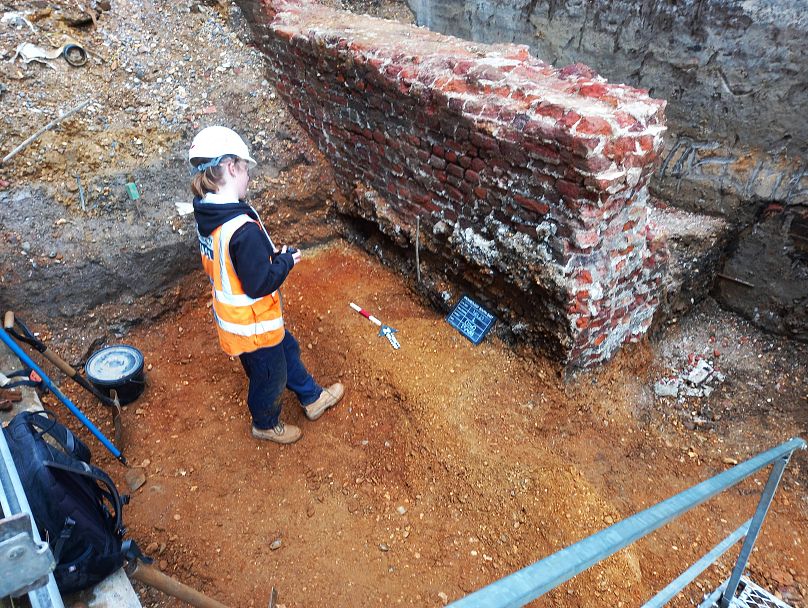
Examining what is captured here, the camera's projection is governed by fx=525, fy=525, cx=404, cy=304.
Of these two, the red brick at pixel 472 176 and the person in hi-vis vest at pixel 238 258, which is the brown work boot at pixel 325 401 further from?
the red brick at pixel 472 176

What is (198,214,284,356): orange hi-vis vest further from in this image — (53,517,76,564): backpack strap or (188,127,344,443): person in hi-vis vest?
(53,517,76,564): backpack strap

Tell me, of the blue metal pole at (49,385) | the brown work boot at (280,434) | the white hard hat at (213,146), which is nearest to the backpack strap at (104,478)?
the blue metal pole at (49,385)

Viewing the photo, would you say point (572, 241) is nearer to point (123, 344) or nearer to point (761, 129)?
point (761, 129)

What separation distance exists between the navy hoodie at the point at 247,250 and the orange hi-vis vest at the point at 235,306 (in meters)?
0.03

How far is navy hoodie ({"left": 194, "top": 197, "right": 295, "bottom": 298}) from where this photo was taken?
2.44m

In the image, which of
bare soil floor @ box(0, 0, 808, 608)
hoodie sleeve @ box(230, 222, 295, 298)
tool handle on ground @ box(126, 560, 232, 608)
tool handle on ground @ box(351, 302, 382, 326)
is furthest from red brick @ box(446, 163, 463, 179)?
tool handle on ground @ box(126, 560, 232, 608)

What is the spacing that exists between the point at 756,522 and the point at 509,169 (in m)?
2.13

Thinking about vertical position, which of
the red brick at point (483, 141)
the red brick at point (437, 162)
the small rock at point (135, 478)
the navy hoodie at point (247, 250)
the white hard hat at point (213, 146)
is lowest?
the small rock at point (135, 478)

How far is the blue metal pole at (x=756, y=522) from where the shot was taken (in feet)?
6.15

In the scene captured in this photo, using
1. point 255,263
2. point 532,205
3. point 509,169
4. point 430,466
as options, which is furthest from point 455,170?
point 430,466

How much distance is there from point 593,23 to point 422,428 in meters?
3.96

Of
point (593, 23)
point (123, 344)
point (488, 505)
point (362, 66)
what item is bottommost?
point (123, 344)

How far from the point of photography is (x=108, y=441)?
305 cm

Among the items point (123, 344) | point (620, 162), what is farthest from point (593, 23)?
point (123, 344)
